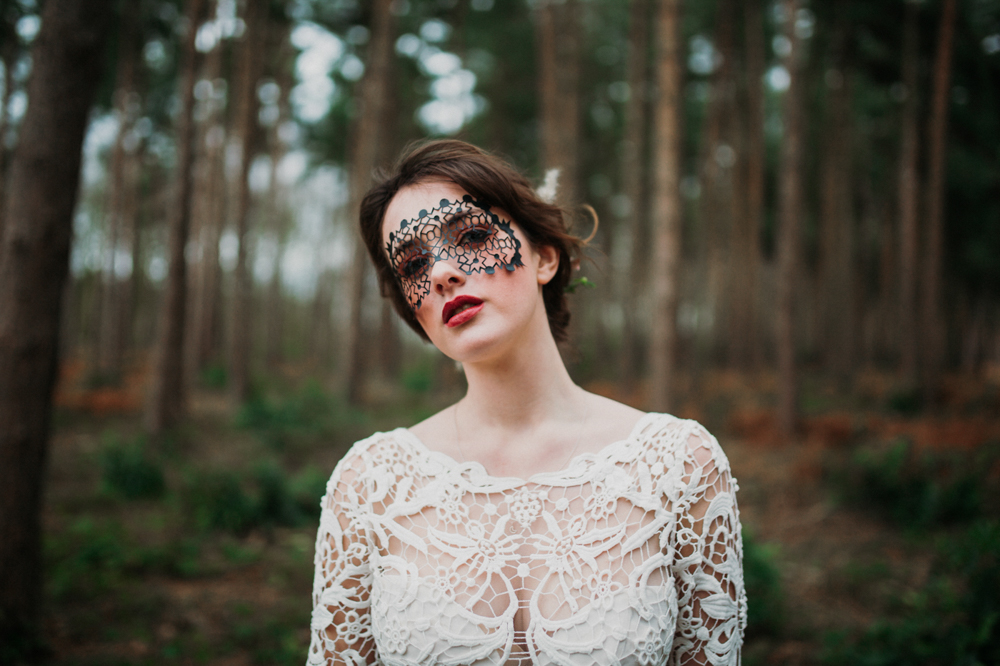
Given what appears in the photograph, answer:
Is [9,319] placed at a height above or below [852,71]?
below

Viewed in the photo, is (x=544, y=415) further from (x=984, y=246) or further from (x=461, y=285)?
(x=984, y=246)

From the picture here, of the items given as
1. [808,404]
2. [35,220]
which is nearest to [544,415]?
[35,220]

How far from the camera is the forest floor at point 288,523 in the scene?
418cm

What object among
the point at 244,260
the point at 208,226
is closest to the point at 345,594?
the point at 244,260

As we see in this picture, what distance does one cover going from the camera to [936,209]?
33.7 feet

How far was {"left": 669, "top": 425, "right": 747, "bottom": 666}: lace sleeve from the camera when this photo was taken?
1.58 m

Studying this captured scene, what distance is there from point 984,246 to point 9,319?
20.1m

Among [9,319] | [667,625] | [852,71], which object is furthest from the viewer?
[852,71]

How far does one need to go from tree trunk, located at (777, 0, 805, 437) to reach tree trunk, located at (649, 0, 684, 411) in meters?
2.09

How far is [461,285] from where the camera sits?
5.58 ft

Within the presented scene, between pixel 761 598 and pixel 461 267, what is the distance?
3805mm

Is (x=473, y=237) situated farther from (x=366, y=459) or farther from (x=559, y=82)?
(x=559, y=82)

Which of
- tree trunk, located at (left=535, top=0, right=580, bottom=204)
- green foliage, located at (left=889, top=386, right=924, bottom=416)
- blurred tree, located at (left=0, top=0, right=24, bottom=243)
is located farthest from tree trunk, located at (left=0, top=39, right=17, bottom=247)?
green foliage, located at (left=889, top=386, right=924, bottom=416)

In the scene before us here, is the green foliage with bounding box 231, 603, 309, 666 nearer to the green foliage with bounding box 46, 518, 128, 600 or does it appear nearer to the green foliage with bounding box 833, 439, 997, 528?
the green foliage with bounding box 46, 518, 128, 600
